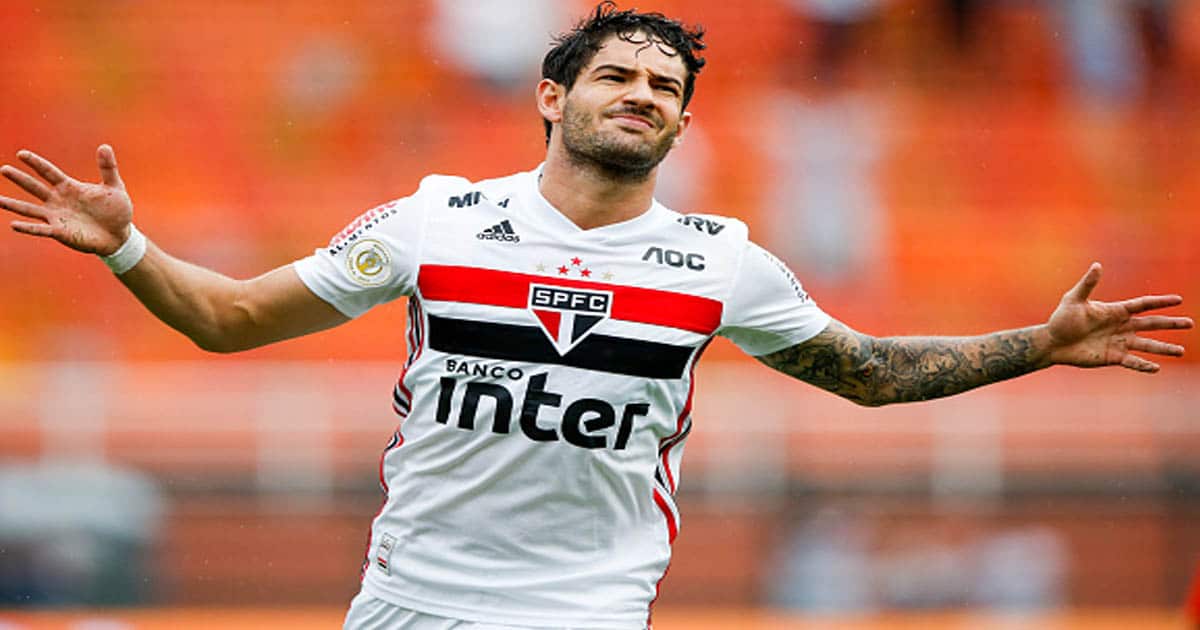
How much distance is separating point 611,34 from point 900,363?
1.06 m

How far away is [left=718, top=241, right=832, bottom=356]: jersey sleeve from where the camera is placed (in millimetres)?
4312

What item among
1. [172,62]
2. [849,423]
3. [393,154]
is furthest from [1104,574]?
[172,62]

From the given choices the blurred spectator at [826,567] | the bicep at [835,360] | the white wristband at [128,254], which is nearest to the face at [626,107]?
the bicep at [835,360]

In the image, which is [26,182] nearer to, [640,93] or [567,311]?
[567,311]

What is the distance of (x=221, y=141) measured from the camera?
14094 mm

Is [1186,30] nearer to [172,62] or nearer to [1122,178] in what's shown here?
[1122,178]

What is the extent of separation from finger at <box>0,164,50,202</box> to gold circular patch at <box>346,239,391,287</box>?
2.25 feet

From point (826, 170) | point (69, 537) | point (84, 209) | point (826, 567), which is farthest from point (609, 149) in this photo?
point (826, 170)

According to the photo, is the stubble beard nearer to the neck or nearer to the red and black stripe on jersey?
the neck

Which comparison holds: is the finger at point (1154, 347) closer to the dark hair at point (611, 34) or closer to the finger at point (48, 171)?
the dark hair at point (611, 34)

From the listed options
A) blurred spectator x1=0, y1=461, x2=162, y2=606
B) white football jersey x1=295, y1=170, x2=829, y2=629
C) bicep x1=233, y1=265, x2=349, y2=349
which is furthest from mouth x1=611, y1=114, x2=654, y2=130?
blurred spectator x1=0, y1=461, x2=162, y2=606

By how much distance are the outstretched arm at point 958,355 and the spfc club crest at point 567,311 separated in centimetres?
55

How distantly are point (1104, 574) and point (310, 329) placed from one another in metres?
8.32

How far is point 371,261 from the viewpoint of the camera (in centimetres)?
421
